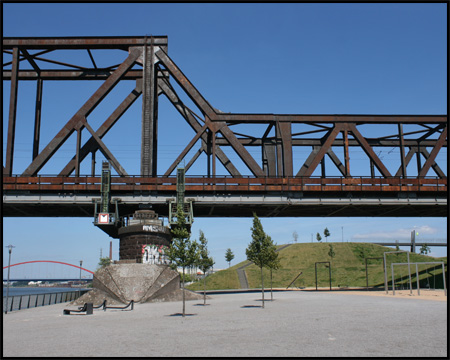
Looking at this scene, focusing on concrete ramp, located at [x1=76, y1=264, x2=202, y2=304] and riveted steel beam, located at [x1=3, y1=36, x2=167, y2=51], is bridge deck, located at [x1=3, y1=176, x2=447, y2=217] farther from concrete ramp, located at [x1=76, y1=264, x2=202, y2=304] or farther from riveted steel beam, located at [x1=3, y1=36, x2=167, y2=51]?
riveted steel beam, located at [x1=3, y1=36, x2=167, y2=51]

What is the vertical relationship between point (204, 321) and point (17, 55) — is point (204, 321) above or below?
below

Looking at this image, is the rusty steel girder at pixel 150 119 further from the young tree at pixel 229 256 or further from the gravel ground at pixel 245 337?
the young tree at pixel 229 256

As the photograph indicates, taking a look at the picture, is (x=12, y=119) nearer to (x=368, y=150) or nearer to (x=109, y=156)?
(x=109, y=156)

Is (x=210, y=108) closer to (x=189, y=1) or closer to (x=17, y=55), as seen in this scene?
(x=17, y=55)

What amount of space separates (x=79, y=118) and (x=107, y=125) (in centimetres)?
271

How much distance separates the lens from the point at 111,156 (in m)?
40.4

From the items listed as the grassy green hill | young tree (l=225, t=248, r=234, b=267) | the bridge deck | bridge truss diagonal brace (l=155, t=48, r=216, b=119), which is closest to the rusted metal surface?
the bridge deck

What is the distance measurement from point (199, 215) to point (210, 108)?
12.7 m

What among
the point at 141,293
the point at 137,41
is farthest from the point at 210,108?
the point at 141,293

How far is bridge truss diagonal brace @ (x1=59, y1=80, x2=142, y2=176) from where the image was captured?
42.1 m

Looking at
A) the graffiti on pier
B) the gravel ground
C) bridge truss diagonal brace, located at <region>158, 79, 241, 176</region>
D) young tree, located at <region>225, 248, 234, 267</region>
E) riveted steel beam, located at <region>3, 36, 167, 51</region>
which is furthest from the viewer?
young tree, located at <region>225, 248, 234, 267</region>

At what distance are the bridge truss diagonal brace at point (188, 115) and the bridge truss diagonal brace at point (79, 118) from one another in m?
6.14

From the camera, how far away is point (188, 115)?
46.9m

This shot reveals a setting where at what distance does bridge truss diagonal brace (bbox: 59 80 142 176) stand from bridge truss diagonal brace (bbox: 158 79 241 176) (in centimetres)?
368
